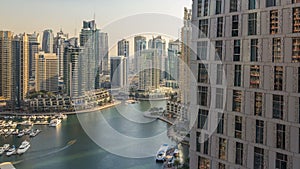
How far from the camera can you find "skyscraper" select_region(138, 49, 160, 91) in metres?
5.52

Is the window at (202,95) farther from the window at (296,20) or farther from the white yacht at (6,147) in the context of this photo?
the white yacht at (6,147)

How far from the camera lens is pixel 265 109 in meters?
1.77

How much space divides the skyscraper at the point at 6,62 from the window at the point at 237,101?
7824mm

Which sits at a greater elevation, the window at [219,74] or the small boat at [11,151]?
the window at [219,74]

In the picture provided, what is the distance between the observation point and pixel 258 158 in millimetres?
1809

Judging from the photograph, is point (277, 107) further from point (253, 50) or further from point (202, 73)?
point (202, 73)

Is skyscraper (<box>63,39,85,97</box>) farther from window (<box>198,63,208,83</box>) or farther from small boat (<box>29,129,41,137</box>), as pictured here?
window (<box>198,63,208,83</box>)

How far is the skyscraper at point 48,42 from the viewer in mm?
10352

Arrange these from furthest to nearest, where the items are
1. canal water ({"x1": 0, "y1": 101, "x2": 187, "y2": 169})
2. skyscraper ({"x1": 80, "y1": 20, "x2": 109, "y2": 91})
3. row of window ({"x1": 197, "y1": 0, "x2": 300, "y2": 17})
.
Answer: skyscraper ({"x1": 80, "y1": 20, "x2": 109, "y2": 91})
canal water ({"x1": 0, "y1": 101, "x2": 187, "y2": 169})
row of window ({"x1": 197, "y1": 0, "x2": 300, "y2": 17})

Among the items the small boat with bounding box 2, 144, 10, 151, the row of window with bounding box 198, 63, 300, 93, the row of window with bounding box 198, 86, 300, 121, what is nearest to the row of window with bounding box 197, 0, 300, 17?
the row of window with bounding box 198, 63, 300, 93

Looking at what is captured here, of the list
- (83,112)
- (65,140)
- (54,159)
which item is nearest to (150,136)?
(65,140)

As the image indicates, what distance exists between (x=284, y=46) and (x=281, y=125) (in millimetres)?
413

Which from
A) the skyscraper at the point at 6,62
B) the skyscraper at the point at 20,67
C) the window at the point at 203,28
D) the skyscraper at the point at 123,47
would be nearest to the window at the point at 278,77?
the window at the point at 203,28

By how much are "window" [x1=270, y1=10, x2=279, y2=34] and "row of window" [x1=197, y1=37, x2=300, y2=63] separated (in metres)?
0.05
